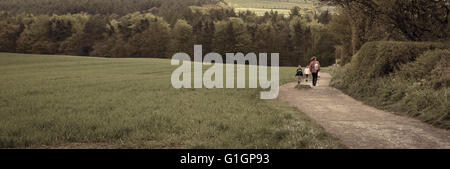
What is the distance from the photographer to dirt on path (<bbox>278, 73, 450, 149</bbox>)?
689cm

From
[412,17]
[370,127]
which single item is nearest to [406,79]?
[370,127]

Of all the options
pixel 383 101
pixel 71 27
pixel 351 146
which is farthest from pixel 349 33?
pixel 71 27

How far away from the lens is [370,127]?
850 centimetres

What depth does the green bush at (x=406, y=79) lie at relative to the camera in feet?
33.0

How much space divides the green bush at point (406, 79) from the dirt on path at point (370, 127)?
26.3 inches

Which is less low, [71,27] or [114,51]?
[71,27]

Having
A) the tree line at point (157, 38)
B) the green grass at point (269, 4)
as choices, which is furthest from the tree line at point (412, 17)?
the green grass at point (269, 4)

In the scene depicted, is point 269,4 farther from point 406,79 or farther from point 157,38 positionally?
point 406,79

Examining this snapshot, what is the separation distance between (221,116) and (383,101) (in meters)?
6.82

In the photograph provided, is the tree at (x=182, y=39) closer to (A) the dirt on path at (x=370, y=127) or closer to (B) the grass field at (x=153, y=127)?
(B) the grass field at (x=153, y=127)

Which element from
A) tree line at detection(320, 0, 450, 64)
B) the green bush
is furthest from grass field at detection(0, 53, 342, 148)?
tree line at detection(320, 0, 450, 64)

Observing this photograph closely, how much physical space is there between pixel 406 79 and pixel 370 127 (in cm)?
608

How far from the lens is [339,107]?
12.3m
